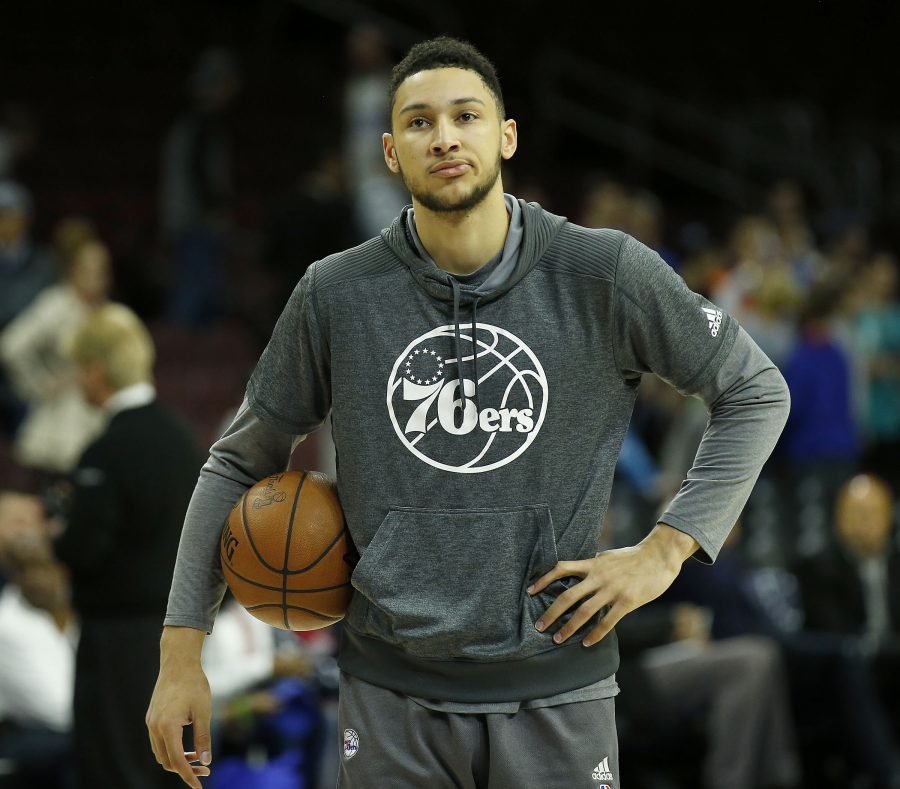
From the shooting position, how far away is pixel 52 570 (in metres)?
5.71

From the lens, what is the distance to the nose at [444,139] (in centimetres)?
261

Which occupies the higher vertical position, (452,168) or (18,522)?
(452,168)

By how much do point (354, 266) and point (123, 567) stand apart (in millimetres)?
2588

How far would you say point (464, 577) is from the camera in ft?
8.49

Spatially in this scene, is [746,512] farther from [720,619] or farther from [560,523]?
[560,523]

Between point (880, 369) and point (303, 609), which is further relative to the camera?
point (880, 369)

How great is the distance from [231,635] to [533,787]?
10.6ft

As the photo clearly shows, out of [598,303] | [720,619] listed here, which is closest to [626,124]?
[720,619]

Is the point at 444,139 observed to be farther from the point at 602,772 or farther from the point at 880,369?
the point at 880,369

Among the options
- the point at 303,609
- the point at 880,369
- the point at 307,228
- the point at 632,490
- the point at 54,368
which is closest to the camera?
the point at 303,609

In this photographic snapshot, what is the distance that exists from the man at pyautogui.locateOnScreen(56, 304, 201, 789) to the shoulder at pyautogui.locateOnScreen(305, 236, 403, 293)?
2393 millimetres

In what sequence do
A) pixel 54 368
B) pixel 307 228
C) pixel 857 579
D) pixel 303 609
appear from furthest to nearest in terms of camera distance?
pixel 307 228, pixel 54 368, pixel 857 579, pixel 303 609

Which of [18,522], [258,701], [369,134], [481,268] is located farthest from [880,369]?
[481,268]

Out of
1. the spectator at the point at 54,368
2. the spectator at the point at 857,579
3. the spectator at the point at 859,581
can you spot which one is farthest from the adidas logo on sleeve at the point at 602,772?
the spectator at the point at 54,368
